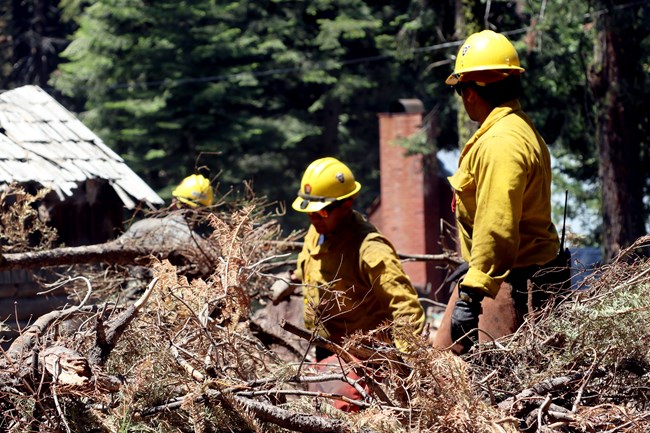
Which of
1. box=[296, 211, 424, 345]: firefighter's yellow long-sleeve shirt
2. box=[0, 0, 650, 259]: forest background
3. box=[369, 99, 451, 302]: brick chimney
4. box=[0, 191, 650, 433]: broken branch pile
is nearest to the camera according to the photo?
box=[0, 191, 650, 433]: broken branch pile

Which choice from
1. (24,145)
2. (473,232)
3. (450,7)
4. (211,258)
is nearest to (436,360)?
(473,232)

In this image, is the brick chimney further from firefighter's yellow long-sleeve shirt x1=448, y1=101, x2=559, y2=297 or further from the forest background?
firefighter's yellow long-sleeve shirt x1=448, y1=101, x2=559, y2=297

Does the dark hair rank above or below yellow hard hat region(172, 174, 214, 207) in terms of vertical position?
above

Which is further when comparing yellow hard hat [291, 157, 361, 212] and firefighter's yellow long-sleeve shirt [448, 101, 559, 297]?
yellow hard hat [291, 157, 361, 212]

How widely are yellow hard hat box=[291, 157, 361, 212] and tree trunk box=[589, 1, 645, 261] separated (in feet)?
35.3

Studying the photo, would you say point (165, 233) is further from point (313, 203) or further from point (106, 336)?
point (106, 336)

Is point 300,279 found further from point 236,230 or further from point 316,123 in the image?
point 316,123

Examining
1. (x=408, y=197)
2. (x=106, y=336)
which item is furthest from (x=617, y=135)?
(x=106, y=336)

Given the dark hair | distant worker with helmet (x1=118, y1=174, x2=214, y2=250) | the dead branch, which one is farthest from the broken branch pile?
distant worker with helmet (x1=118, y1=174, x2=214, y2=250)

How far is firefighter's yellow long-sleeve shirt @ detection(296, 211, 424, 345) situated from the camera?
19.0 ft

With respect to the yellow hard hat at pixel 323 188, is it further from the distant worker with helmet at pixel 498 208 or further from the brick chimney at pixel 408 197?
the brick chimney at pixel 408 197

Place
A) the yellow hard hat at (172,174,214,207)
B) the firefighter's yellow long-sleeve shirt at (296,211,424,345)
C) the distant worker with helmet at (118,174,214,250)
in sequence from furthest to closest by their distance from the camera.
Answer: the yellow hard hat at (172,174,214,207) < the distant worker with helmet at (118,174,214,250) < the firefighter's yellow long-sleeve shirt at (296,211,424,345)

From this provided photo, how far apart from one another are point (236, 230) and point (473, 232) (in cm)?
107

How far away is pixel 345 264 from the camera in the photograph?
618 cm
